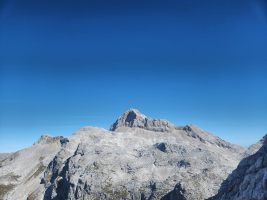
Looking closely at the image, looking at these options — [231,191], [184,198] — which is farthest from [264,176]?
[184,198]

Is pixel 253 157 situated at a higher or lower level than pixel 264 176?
higher

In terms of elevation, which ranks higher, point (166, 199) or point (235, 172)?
point (166, 199)

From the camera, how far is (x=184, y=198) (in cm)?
17125

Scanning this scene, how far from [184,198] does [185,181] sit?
10.6 meters

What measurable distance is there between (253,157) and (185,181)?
109 metres

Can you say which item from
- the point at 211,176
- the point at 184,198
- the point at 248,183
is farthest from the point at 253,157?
the point at 211,176

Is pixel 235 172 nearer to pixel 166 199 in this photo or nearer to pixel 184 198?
pixel 184 198

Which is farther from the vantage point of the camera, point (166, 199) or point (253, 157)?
point (166, 199)

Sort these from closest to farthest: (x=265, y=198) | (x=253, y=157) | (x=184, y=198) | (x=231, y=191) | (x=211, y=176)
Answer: (x=265, y=198) → (x=231, y=191) → (x=253, y=157) → (x=184, y=198) → (x=211, y=176)

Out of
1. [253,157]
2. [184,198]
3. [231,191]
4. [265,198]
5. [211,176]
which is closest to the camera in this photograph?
[265,198]

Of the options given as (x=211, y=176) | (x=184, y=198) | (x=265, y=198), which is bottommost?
(x=265, y=198)

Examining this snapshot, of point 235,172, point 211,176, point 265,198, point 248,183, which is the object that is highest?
point 211,176

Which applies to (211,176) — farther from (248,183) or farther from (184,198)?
(248,183)

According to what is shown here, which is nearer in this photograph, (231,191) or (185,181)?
(231,191)
